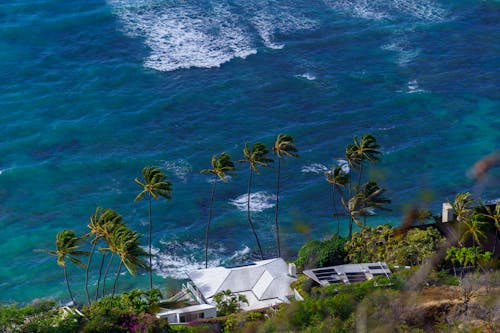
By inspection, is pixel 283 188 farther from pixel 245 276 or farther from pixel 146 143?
pixel 245 276

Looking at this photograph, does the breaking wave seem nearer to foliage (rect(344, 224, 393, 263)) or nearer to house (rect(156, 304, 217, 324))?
foliage (rect(344, 224, 393, 263))

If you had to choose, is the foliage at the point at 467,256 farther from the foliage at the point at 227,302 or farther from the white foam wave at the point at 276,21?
the white foam wave at the point at 276,21

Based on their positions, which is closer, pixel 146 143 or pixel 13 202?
pixel 13 202

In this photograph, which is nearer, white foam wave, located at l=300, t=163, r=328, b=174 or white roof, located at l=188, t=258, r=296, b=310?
white roof, located at l=188, t=258, r=296, b=310

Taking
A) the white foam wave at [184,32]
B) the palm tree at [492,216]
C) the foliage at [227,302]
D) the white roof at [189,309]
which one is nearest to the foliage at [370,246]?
the palm tree at [492,216]

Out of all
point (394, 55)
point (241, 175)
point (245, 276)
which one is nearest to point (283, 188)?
point (241, 175)

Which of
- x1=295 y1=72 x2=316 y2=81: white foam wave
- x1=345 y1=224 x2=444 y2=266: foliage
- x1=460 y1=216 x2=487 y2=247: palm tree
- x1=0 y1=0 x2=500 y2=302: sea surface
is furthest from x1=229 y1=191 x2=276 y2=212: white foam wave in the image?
x1=460 y1=216 x2=487 y2=247: palm tree
